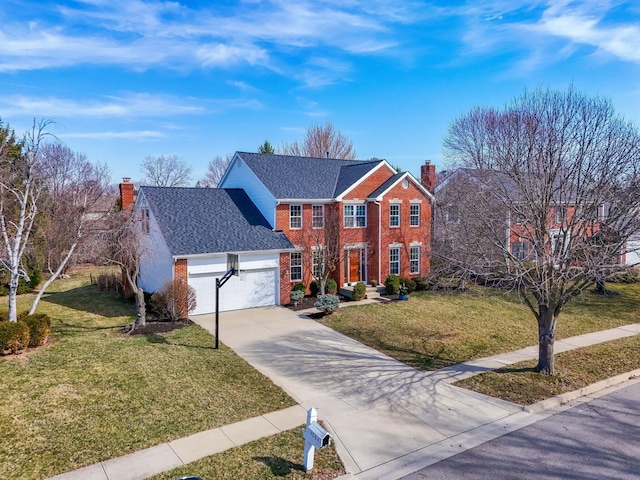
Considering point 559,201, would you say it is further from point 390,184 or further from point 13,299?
point 13,299

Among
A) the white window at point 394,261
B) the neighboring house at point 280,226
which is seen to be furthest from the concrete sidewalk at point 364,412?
the white window at point 394,261

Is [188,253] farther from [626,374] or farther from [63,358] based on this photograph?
[626,374]

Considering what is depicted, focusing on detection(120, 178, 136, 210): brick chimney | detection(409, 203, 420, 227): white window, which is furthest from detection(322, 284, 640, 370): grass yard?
detection(120, 178, 136, 210): brick chimney

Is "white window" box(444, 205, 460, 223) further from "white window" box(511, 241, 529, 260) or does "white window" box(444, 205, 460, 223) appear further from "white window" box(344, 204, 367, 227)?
"white window" box(344, 204, 367, 227)

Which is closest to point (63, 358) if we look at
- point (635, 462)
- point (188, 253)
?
point (188, 253)

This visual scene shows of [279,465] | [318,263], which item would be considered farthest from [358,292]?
[279,465]

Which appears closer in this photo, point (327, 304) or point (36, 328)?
point (36, 328)
